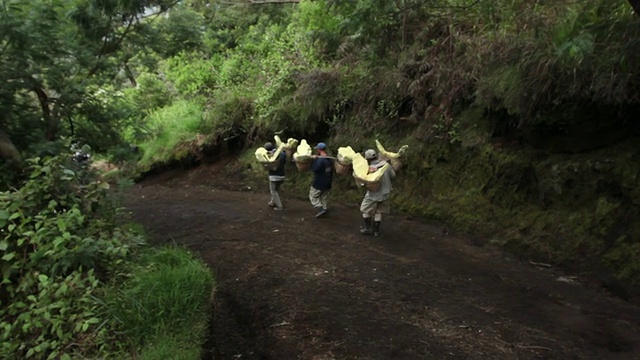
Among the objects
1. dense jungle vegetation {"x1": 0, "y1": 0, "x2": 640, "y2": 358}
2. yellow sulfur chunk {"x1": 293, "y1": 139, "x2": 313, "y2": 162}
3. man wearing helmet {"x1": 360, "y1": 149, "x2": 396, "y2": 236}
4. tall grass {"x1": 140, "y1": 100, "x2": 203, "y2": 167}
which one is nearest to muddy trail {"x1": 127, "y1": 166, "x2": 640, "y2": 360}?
man wearing helmet {"x1": 360, "y1": 149, "x2": 396, "y2": 236}

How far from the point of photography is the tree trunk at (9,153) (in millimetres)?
5633

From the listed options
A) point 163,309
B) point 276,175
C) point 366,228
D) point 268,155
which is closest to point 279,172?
point 276,175

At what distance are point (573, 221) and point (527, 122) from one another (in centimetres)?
190

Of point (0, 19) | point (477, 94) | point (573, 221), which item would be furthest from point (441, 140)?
point (0, 19)

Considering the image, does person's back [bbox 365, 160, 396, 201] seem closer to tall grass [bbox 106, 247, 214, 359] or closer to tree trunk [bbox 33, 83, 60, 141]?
tall grass [bbox 106, 247, 214, 359]

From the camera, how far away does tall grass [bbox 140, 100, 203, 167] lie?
17.0m

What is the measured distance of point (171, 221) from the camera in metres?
10.8

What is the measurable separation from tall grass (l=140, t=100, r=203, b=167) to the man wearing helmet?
9435mm

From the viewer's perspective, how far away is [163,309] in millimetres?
4504

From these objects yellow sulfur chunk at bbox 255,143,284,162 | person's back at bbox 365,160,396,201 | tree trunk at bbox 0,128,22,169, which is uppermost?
tree trunk at bbox 0,128,22,169

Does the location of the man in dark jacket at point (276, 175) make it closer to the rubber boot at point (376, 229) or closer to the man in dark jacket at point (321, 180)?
the man in dark jacket at point (321, 180)

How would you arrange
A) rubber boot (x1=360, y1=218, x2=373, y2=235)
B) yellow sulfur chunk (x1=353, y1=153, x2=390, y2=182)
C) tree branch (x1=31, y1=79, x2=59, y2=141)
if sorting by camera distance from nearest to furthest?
tree branch (x1=31, y1=79, x2=59, y2=141), yellow sulfur chunk (x1=353, y1=153, x2=390, y2=182), rubber boot (x1=360, y1=218, x2=373, y2=235)

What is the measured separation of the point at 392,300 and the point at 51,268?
3.67 m

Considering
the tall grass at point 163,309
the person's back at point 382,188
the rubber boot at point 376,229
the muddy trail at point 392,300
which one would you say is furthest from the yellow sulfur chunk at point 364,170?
the tall grass at point 163,309
